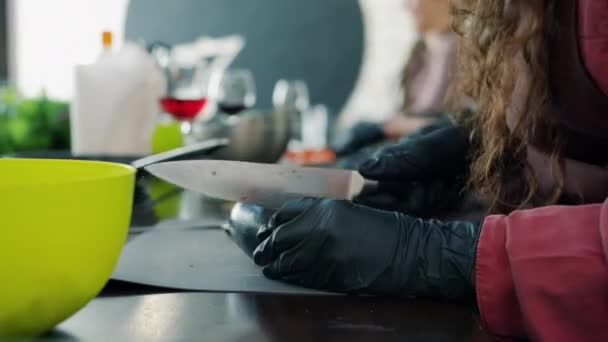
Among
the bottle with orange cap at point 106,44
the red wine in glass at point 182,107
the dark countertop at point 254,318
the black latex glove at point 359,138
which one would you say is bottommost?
the black latex glove at point 359,138

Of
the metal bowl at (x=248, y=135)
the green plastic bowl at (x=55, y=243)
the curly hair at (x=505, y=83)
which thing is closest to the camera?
the green plastic bowl at (x=55, y=243)

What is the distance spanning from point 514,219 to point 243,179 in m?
0.23

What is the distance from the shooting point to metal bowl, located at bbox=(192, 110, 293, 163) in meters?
1.33

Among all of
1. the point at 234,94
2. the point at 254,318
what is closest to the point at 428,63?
the point at 234,94

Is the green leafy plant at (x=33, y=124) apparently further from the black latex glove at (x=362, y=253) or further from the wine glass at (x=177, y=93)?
the black latex glove at (x=362, y=253)

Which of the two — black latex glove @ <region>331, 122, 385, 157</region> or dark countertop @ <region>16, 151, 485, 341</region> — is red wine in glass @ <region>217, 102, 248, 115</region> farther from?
dark countertop @ <region>16, 151, 485, 341</region>

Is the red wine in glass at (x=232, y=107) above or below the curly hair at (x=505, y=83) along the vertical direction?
below

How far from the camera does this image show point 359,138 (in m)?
2.36

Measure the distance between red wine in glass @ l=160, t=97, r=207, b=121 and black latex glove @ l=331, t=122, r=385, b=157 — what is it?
624mm

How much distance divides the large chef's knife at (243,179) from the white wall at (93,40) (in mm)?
3487

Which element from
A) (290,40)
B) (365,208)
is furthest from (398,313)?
(290,40)

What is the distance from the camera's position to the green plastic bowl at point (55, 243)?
0.40 m

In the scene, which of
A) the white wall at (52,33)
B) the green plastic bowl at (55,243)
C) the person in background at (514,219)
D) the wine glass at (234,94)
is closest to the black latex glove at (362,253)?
the person in background at (514,219)

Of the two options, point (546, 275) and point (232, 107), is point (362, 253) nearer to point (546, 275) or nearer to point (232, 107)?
point (546, 275)
